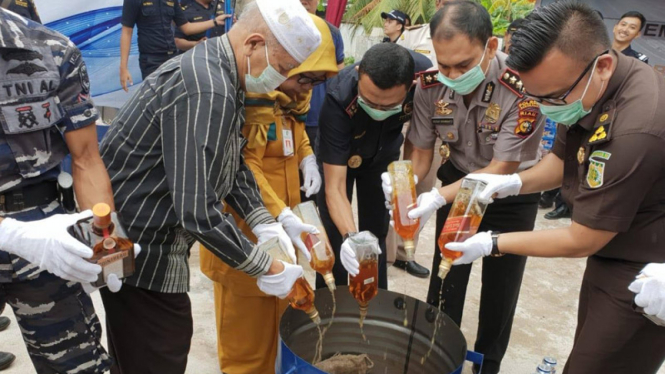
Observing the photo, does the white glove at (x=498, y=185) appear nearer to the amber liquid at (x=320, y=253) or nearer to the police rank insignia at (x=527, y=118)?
the police rank insignia at (x=527, y=118)

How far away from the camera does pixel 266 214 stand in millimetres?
2021

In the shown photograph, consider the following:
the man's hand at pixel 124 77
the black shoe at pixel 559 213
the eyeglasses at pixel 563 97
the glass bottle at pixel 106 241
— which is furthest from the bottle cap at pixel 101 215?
the black shoe at pixel 559 213

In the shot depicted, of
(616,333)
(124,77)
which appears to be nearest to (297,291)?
(616,333)

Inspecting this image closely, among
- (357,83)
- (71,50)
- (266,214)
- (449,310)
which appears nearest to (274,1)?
(71,50)

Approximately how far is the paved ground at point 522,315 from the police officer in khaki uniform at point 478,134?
0.51 meters

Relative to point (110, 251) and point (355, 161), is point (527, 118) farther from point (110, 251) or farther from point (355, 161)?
point (110, 251)

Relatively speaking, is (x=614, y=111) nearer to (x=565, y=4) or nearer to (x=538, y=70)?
(x=538, y=70)

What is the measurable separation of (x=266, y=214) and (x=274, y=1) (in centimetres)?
78

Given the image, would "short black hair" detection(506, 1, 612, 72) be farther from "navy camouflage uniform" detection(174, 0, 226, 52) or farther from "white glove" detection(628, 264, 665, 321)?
"navy camouflage uniform" detection(174, 0, 226, 52)

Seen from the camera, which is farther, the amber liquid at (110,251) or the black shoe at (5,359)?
the black shoe at (5,359)

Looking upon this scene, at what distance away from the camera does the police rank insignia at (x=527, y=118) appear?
2.31 metres

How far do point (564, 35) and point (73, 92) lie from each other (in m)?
1.47

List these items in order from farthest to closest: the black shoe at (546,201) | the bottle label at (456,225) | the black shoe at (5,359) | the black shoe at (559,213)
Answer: the black shoe at (546,201) → the black shoe at (559,213) → the black shoe at (5,359) → the bottle label at (456,225)

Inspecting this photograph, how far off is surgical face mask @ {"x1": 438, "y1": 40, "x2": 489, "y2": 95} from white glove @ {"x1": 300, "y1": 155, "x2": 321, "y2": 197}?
0.75 metres
